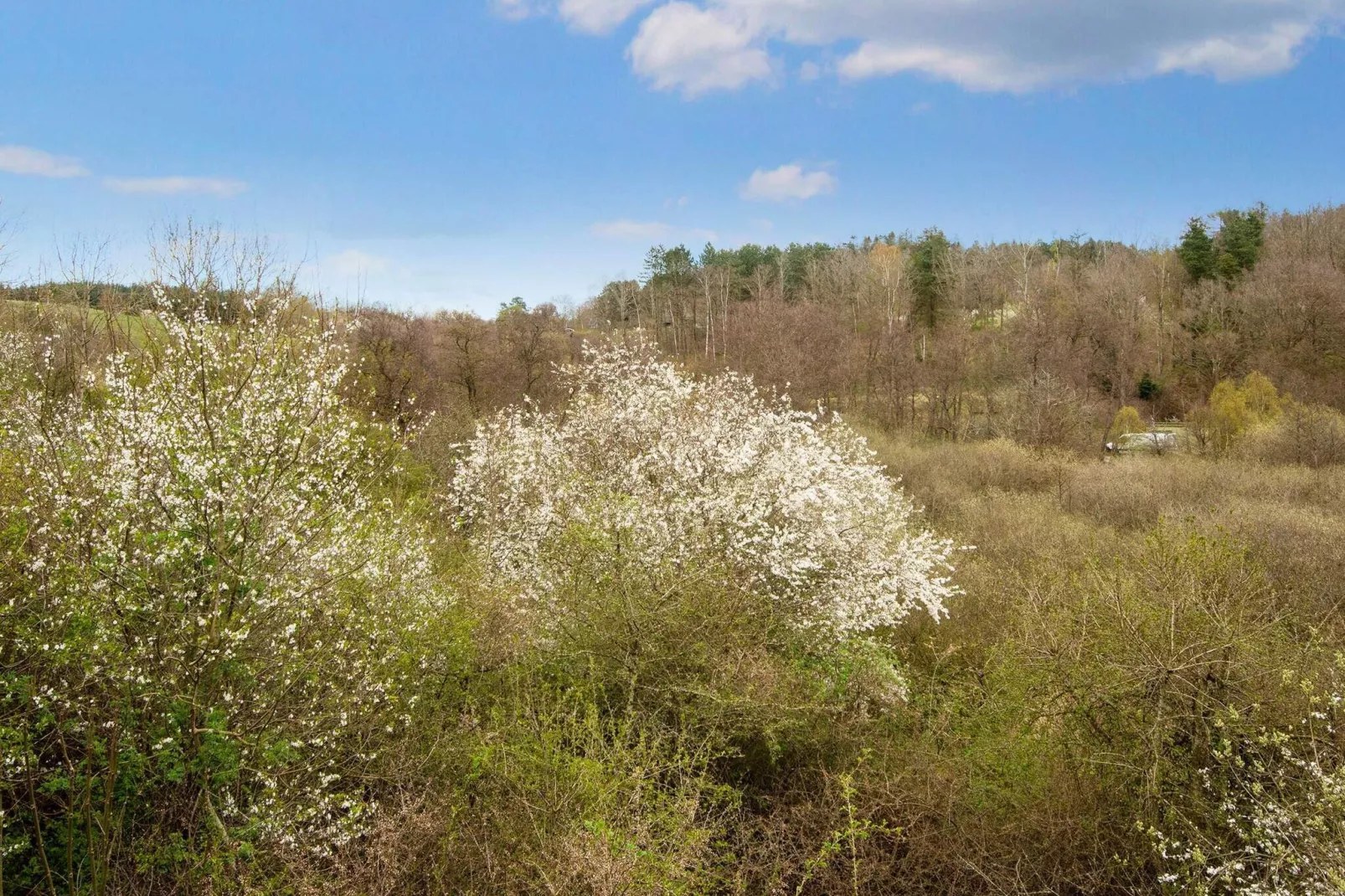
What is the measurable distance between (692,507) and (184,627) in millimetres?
6642

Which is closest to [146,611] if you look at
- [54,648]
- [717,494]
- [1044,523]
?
[54,648]

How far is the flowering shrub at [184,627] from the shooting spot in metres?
5.61

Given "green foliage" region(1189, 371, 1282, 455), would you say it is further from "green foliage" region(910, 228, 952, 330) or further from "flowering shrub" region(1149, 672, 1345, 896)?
"flowering shrub" region(1149, 672, 1345, 896)

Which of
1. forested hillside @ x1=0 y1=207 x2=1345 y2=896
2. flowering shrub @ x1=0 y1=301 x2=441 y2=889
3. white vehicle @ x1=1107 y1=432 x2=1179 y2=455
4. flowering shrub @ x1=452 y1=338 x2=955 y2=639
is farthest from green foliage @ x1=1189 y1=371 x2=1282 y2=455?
flowering shrub @ x1=0 y1=301 x2=441 y2=889

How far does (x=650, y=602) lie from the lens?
8.44 m

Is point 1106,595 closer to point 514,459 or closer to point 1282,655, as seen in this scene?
point 1282,655

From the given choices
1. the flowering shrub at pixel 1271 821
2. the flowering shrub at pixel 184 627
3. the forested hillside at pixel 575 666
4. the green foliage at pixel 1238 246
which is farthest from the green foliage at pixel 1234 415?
the flowering shrub at pixel 184 627

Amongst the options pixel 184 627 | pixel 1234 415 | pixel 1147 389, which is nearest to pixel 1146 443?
pixel 1234 415

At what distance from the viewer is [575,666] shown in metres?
8.53

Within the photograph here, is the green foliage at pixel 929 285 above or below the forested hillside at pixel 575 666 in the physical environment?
above

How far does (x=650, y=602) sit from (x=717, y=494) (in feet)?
11.6

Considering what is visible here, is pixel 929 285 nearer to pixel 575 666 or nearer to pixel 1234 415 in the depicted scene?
pixel 1234 415

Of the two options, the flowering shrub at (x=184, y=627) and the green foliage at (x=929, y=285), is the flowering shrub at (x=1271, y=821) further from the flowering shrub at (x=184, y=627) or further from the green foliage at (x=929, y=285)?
the green foliage at (x=929, y=285)

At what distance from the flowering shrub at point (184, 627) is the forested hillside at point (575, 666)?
0.05 metres
